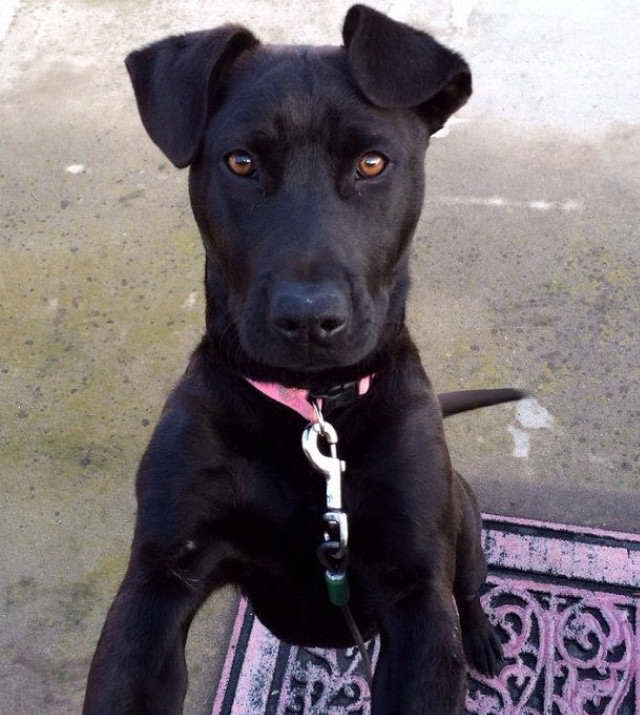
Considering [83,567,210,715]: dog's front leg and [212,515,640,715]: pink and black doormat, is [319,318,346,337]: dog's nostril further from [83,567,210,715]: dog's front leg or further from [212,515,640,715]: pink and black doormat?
[212,515,640,715]: pink and black doormat

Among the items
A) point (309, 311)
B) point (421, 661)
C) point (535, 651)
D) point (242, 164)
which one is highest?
point (242, 164)

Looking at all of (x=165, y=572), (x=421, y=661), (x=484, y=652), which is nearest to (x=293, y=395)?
(x=165, y=572)

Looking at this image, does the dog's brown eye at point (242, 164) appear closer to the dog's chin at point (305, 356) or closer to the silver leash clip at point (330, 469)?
the dog's chin at point (305, 356)

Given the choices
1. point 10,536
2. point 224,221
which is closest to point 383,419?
point 224,221

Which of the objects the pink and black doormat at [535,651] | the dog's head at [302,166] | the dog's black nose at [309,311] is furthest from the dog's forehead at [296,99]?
the pink and black doormat at [535,651]

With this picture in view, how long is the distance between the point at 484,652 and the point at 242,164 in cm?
152

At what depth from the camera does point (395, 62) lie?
2105 millimetres

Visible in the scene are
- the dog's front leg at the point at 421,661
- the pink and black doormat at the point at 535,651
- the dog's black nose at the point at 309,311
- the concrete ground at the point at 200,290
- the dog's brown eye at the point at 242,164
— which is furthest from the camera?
the concrete ground at the point at 200,290

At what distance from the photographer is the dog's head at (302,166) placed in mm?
1980

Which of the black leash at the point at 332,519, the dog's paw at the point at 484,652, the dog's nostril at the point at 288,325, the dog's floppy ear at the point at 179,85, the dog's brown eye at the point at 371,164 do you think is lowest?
the dog's paw at the point at 484,652

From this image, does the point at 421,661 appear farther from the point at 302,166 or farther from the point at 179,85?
the point at 179,85

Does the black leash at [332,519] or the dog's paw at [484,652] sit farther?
the dog's paw at [484,652]

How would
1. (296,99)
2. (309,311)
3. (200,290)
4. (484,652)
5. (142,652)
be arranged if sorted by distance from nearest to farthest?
(309,311) → (142,652) → (296,99) → (484,652) → (200,290)

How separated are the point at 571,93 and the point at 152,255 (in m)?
2.21
